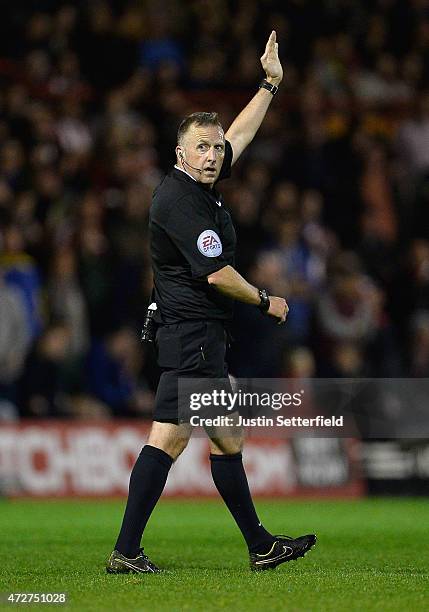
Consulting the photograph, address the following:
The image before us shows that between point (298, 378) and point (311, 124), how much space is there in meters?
4.18

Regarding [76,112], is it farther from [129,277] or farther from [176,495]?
[176,495]

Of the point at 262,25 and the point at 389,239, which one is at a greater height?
the point at 262,25

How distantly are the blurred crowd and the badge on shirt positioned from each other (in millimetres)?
6487

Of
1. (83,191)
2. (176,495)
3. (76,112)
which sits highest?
(76,112)

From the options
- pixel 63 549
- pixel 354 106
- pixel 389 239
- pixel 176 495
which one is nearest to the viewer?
pixel 63 549

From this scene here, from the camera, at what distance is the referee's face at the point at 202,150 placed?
22.9 ft

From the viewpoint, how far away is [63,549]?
327 inches

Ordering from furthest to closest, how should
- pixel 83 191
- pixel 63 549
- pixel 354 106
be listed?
pixel 354 106 → pixel 83 191 → pixel 63 549

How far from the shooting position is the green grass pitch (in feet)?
19.4

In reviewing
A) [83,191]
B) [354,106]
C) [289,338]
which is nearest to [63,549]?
[289,338]

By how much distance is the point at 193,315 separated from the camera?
23.0 feet

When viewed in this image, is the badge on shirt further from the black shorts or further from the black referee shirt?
the black shorts
